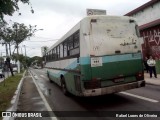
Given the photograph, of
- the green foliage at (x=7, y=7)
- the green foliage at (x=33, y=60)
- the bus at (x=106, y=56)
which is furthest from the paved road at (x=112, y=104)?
the green foliage at (x=33, y=60)

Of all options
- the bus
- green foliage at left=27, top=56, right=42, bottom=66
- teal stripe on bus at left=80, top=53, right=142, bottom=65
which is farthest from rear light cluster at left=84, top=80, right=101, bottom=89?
green foliage at left=27, top=56, right=42, bottom=66

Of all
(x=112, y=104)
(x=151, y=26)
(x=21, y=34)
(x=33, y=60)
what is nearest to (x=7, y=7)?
(x=112, y=104)

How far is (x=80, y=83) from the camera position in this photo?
358 inches

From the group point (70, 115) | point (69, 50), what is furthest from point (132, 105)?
point (69, 50)

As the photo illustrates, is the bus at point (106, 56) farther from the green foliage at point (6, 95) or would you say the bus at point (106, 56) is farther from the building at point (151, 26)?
the building at point (151, 26)

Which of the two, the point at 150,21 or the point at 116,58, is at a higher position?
the point at 150,21

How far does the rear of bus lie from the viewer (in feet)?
28.6

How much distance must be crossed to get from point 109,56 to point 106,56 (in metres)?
0.12

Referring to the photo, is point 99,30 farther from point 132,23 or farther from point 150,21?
point 150,21

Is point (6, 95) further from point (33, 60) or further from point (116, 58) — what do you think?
point (33, 60)

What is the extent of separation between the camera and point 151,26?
2102 cm

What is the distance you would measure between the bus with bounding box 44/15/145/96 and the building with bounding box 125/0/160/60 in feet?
37.3

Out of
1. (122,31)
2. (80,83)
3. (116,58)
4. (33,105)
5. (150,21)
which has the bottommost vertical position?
(33,105)

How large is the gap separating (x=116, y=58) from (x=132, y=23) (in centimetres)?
165
